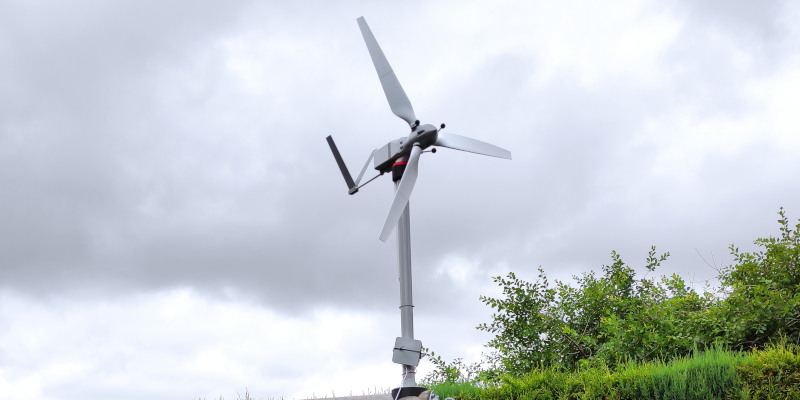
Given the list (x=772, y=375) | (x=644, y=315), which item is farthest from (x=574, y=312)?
(x=772, y=375)

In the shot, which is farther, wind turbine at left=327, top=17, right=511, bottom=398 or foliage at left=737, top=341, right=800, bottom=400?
wind turbine at left=327, top=17, right=511, bottom=398

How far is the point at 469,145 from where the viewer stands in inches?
537

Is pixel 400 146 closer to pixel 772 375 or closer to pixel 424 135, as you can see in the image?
pixel 424 135

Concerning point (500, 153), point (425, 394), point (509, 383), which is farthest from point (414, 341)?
point (500, 153)

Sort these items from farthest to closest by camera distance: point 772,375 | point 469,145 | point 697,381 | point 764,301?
point 469,145 < point 764,301 < point 697,381 < point 772,375

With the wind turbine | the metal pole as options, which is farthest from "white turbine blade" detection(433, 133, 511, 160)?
the metal pole

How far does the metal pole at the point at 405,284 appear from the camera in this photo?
11.5 m

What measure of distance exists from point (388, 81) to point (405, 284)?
4592mm

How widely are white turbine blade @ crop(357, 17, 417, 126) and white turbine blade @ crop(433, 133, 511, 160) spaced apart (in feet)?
2.25

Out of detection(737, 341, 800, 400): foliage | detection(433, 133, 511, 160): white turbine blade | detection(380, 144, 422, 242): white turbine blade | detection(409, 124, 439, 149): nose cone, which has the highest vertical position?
detection(433, 133, 511, 160): white turbine blade

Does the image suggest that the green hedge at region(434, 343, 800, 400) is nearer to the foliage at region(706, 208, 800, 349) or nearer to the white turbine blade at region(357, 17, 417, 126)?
the foliage at region(706, 208, 800, 349)

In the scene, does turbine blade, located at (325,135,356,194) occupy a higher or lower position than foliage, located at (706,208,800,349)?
higher

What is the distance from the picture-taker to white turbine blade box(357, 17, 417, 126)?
45.2ft

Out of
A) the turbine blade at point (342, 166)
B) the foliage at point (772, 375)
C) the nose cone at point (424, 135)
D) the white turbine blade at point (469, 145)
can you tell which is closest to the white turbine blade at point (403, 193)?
the nose cone at point (424, 135)
